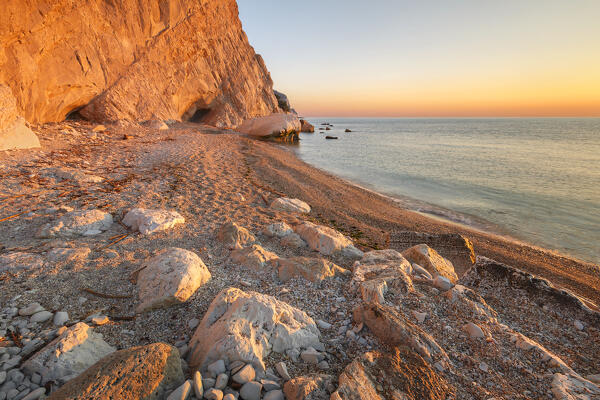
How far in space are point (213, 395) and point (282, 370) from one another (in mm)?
437

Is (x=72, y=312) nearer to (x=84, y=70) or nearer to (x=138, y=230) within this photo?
(x=138, y=230)

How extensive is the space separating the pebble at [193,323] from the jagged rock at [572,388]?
8.24 feet

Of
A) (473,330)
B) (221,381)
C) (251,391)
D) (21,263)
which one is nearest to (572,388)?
(473,330)

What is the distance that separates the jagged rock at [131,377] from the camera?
1242mm

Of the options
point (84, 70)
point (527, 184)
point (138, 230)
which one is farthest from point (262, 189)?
point (527, 184)

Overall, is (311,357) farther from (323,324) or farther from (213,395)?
(213,395)

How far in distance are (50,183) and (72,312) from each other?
14.0ft

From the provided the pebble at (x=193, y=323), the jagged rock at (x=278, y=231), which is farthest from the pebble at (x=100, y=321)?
the jagged rock at (x=278, y=231)

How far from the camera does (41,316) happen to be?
2.03 m

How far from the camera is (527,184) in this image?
11609 millimetres

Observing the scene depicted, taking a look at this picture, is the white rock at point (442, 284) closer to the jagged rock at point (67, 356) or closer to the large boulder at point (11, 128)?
the jagged rock at point (67, 356)

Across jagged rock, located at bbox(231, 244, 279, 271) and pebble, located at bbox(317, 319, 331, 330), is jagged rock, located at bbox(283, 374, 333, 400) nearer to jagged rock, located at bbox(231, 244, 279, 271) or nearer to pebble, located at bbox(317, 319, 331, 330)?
pebble, located at bbox(317, 319, 331, 330)

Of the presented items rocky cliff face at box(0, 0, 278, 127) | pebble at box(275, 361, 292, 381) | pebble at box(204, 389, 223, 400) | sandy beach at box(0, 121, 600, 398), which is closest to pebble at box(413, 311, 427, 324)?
sandy beach at box(0, 121, 600, 398)

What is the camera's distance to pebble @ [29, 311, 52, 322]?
1998 mm
